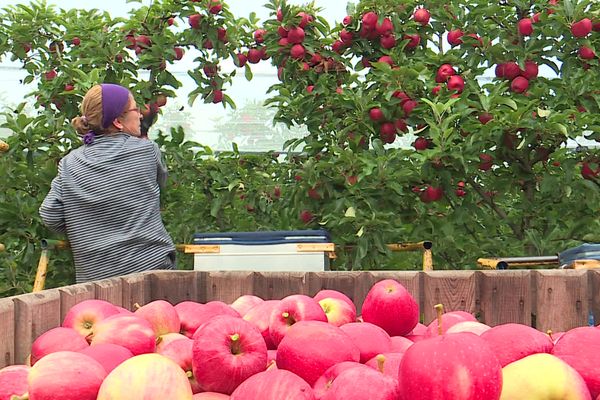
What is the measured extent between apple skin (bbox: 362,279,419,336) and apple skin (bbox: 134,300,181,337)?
416 mm

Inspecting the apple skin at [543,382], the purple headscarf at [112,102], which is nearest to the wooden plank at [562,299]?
the apple skin at [543,382]

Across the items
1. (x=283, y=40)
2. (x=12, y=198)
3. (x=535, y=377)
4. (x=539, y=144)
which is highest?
(x=283, y=40)

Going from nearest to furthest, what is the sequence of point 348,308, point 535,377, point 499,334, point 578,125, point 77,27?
point 535,377 → point 499,334 → point 348,308 → point 578,125 → point 77,27

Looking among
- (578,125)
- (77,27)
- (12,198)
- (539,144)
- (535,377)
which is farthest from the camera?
(77,27)

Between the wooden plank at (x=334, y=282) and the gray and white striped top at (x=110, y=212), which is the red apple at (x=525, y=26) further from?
the wooden plank at (x=334, y=282)

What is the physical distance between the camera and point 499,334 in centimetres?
123

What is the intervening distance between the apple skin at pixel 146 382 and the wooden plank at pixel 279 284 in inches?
38.3

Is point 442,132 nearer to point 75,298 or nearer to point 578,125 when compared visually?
point 578,125

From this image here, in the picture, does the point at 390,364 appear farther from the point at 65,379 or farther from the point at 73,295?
the point at 73,295

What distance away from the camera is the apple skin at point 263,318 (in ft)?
4.98

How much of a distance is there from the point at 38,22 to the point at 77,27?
0.29 m

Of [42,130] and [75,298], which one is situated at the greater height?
[42,130]

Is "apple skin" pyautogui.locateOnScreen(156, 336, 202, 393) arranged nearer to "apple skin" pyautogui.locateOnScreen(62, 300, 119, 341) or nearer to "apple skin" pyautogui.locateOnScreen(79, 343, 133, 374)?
"apple skin" pyautogui.locateOnScreen(79, 343, 133, 374)

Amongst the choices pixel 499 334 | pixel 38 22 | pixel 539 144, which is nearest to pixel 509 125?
pixel 539 144
